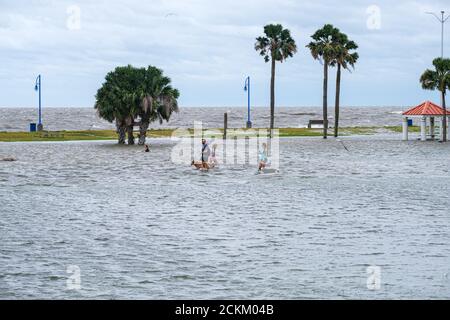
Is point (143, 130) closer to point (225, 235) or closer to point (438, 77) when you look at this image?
point (438, 77)

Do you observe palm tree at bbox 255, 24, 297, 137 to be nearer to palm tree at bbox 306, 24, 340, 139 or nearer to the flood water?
palm tree at bbox 306, 24, 340, 139

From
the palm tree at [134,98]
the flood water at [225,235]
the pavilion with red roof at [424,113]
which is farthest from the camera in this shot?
the pavilion with red roof at [424,113]

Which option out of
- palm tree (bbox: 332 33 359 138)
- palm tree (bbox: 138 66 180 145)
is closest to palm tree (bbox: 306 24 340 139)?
palm tree (bbox: 332 33 359 138)

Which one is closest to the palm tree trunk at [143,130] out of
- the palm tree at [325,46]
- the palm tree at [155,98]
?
the palm tree at [155,98]

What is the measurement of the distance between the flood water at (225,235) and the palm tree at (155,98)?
118ft

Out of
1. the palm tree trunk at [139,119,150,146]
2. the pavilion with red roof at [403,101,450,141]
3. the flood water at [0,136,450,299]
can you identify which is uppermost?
the pavilion with red roof at [403,101,450,141]

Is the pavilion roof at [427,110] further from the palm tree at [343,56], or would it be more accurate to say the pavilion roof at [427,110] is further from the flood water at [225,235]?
the flood water at [225,235]

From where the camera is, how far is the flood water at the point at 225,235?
14.7 metres

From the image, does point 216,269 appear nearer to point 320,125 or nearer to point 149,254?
point 149,254

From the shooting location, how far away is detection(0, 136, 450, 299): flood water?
1466 cm

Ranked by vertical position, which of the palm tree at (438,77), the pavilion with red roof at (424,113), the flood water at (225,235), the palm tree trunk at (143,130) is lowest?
the flood water at (225,235)

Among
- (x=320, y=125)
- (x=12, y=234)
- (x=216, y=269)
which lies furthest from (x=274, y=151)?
(x=320, y=125)

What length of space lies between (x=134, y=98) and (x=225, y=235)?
5610 cm

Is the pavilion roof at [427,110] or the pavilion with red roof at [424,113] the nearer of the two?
the pavilion roof at [427,110]
